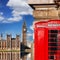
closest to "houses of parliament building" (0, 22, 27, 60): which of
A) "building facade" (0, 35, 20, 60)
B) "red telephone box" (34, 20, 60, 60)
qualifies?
"building facade" (0, 35, 20, 60)

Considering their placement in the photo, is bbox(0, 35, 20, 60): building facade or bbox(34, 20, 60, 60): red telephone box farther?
bbox(0, 35, 20, 60): building facade

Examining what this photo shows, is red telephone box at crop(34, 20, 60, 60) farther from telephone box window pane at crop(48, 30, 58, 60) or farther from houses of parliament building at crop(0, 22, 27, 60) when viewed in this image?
houses of parliament building at crop(0, 22, 27, 60)

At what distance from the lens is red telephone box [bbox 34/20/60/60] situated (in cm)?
292

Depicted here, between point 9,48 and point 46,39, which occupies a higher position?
point 46,39

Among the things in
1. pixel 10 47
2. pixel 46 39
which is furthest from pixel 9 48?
pixel 46 39

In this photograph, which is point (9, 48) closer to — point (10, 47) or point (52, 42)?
point (10, 47)

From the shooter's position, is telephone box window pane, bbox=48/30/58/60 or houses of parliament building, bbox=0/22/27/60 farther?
houses of parliament building, bbox=0/22/27/60

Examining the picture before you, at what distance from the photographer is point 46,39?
9.63ft

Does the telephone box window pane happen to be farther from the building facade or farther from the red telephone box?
the building facade

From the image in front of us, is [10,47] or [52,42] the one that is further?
[10,47]

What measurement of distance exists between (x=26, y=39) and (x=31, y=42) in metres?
0.09

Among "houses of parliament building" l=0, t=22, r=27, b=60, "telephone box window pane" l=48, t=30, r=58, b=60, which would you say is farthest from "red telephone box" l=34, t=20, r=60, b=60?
"houses of parliament building" l=0, t=22, r=27, b=60

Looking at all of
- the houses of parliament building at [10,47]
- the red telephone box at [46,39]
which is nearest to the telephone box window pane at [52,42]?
the red telephone box at [46,39]

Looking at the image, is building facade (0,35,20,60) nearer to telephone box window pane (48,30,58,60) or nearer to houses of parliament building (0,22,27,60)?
houses of parliament building (0,22,27,60)
